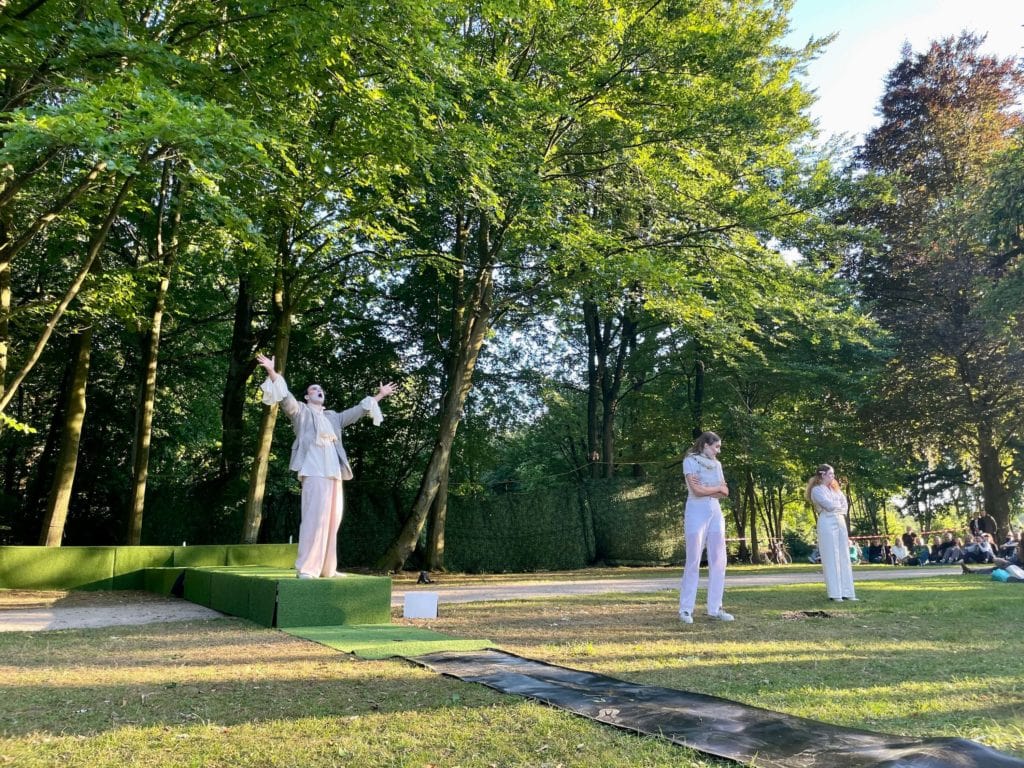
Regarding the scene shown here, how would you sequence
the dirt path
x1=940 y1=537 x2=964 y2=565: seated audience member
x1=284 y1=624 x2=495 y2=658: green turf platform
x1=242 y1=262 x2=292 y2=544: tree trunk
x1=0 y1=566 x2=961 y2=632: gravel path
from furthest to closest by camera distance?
x1=940 y1=537 x2=964 y2=565: seated audience member, x1=242 y1=262 x2=292 y2=544: tree trunk, x1=0 y1=566 x2=961 y2=632: gravel path, the dirt path, x1=284 y1=624 x2=495 y2=658: green turf platform

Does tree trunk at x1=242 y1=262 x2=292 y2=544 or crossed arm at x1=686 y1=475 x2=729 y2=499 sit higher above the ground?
tree trunk at x1=242 y1=262 x2=292 y2=544

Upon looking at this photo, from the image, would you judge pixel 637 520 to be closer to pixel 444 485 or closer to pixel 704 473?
pixel 444 485

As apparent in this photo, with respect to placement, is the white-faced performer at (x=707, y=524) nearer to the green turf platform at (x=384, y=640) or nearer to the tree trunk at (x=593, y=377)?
the green turf platform at (x=384, y=640)

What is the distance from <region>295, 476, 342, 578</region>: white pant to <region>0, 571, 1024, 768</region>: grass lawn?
2.96ft

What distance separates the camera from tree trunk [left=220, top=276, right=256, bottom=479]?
19500mm

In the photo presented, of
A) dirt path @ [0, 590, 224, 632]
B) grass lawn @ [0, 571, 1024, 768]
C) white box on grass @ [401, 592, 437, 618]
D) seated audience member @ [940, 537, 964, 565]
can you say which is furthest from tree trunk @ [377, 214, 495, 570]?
seated audience member @ [940, 537, 964, 565]

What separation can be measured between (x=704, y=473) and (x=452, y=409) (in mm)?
9430

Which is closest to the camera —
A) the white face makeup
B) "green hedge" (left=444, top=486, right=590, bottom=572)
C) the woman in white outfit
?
the white face makeup

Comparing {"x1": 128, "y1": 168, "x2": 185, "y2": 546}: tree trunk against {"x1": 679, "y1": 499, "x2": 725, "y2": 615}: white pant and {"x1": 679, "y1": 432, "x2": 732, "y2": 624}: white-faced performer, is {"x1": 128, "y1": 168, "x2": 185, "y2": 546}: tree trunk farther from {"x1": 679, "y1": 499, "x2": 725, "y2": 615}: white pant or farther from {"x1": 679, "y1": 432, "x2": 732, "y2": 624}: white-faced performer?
{"x1": 679, "y1": 499, "x2": 725, "y2": 615}: white pant

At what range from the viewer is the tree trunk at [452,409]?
16172mm

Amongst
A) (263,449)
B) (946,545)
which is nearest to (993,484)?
(946,545)

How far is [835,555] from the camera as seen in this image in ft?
30.9

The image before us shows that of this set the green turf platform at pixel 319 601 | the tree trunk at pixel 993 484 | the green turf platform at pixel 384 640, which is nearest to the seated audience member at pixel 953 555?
the tree trunk at pixel 993 484

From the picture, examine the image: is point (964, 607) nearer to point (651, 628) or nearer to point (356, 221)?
point (651, 628)
